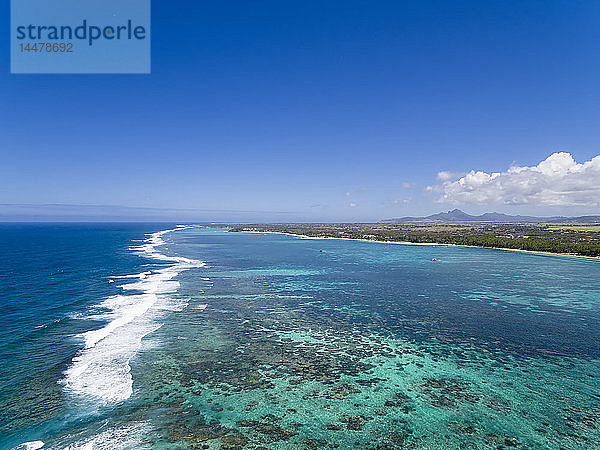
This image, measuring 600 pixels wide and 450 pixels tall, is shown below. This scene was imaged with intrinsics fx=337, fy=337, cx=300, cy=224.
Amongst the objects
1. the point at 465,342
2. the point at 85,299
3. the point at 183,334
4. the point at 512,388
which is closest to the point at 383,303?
the point at 465,342

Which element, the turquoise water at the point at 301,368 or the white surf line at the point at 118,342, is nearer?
the turquoise water at the point at 301,368

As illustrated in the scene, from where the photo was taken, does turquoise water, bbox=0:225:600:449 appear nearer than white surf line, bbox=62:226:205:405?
Yes

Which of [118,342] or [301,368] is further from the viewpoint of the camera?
[118,342]

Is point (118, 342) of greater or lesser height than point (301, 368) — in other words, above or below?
above
